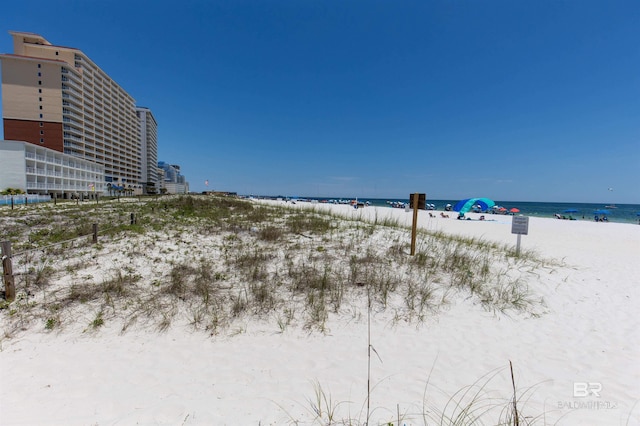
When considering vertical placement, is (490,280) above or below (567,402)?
above

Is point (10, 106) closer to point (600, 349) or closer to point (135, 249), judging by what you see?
point (135, 249)

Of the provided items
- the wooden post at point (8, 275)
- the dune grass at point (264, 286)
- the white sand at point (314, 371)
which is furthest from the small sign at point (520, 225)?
the wooden post at point (8, 275)

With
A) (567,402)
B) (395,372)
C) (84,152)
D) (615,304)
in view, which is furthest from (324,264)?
(84,152)

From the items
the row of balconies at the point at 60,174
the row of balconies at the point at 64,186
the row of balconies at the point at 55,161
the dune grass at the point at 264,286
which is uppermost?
the row of balconies at the point at 55,161

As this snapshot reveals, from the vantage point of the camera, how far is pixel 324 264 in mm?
6613

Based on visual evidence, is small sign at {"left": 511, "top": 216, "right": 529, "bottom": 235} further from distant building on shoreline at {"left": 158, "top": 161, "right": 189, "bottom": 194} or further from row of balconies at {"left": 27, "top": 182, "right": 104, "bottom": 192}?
distant building on shoreline at {"left": 158, "top": 161, "right": 189, "bottom": 194}

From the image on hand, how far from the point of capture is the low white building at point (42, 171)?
39344 mm

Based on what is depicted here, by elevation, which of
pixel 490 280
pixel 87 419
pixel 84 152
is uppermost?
pixel 84 152

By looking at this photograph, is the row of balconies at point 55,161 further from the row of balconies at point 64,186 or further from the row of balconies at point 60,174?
the row of balconies at point 64,186

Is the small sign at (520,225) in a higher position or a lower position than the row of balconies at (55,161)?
lower

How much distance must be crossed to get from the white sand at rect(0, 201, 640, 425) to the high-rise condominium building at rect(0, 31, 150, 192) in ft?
260

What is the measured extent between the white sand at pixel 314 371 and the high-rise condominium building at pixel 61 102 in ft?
260

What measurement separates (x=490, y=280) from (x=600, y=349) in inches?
90.8

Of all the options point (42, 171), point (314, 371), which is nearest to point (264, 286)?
point (314, 371)
